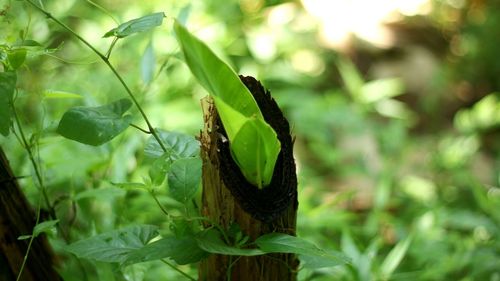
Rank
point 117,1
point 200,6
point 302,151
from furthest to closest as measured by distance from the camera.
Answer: point 302,151 < point 117,1 < point 200,6

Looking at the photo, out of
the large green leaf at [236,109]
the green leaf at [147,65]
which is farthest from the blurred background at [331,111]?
the large green leaf at [236,109]

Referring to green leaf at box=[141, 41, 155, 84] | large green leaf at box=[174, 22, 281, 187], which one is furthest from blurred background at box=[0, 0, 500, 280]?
large green leaf at box=[174, 22, 281, 187]

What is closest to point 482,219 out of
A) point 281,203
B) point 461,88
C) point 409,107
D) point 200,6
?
point 200,6

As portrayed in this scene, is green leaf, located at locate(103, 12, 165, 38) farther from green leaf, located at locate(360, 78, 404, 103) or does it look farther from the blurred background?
green leaf, located at locate(360, 78, 404, 103)

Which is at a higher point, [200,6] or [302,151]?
[200,6]

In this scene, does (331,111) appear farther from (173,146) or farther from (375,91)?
(173,146)

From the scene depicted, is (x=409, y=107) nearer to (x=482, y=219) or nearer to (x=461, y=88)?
(x=461, y=88)

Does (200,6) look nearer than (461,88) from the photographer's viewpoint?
Yes
